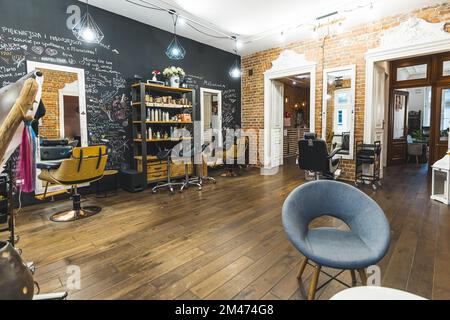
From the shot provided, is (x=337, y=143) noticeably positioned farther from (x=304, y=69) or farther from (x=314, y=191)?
(x=314, y=191)

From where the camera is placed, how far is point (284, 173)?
5.90 m

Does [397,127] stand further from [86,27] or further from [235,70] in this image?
[86,27]

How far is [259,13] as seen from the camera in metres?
4.29

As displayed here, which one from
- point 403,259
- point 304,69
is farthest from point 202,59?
point 403,259

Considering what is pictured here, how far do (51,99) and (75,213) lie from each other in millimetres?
1769

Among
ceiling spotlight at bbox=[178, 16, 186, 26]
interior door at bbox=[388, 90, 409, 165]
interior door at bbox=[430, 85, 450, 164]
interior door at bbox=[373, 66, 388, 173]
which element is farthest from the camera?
interior door at bbox=[388, 90, 409, 165]

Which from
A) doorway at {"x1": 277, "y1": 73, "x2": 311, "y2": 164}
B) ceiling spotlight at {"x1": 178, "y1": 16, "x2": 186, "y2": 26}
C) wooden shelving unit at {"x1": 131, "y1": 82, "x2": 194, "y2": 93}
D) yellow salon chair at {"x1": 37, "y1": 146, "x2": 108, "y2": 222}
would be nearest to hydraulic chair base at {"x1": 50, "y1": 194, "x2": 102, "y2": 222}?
yellow salon chair at {"x1": 37, "y1": 146, "x2": 108, "y2": 222}

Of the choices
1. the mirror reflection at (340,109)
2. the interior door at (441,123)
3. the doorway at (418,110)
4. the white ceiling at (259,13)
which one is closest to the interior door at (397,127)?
the doorway at (418,110)

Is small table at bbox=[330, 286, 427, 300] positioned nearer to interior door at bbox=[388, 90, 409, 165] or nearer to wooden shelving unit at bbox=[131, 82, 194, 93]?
wooden shelving unit at bbox=[131, 82, 194, 93]

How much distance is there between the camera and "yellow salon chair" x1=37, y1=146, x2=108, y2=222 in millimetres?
2955

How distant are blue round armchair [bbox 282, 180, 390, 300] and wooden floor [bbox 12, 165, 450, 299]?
39 cm

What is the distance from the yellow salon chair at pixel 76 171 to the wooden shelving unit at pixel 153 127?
1.14m

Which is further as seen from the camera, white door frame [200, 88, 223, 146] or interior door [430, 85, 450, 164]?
white door frame [200, 88, 223, 146]
